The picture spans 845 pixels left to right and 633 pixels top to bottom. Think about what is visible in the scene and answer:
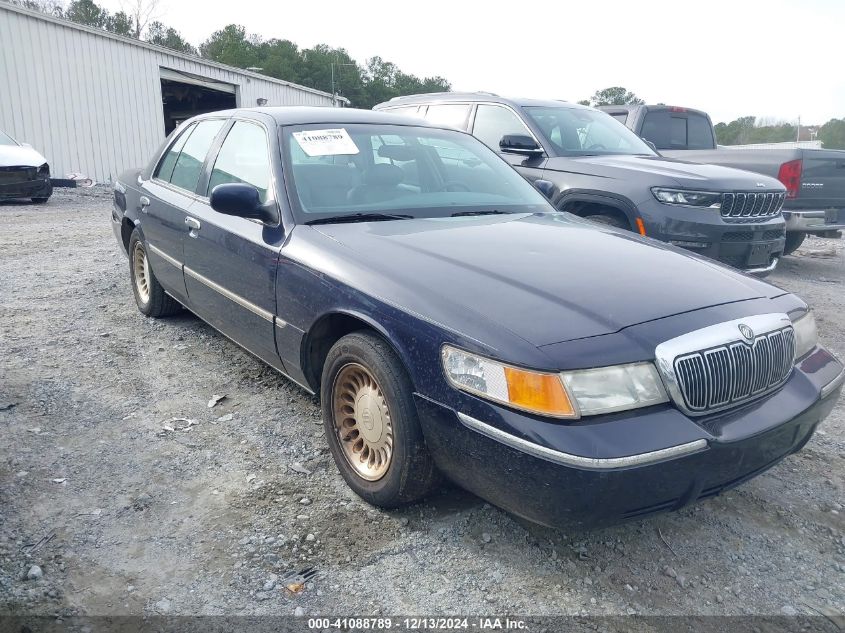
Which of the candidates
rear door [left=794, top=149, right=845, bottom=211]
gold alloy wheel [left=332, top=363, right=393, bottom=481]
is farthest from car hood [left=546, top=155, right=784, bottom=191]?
gold alloy wheel [left=332, top=363, right=393, bottom=481]

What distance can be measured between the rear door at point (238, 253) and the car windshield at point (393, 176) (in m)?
0.18

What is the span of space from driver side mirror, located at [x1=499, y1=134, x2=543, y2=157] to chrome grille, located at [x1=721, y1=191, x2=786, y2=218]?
169cm

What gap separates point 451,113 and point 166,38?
6237cm

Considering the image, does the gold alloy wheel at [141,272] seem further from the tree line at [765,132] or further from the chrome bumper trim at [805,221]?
the tree line at [765,132]

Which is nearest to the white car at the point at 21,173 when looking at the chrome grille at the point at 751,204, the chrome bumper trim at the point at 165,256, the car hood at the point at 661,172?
the chrome bumper trim at the point at 165,256

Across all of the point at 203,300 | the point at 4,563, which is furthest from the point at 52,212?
the point at 4,563

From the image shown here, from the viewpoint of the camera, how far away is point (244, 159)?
3707 millimetres

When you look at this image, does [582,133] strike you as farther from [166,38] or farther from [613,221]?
[166,38]

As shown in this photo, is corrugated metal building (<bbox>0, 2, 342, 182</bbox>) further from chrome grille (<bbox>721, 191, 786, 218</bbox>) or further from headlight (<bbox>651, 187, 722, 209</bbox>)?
chrome grille (<bbox>721, 191, 786, 218</bbox>)

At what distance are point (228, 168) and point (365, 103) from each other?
70.6 meters

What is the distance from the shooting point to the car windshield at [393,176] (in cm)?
328

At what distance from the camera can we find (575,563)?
2459 millimetres

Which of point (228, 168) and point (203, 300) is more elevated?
point (228, 168)

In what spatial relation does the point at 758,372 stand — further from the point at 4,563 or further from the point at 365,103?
the point at 365,103
